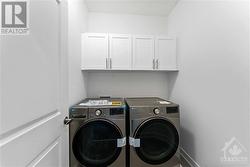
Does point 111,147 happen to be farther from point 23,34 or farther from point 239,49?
point 239,49

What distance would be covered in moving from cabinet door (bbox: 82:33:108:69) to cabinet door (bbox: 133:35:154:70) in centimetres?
50

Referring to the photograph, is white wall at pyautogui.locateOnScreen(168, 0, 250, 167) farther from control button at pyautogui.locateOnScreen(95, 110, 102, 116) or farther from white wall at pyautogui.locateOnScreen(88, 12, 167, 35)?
control button at pyautogui.locateOnScreen(95, 110, 102, 116)

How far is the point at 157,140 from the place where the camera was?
1.71m

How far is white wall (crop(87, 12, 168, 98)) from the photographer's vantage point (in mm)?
2637

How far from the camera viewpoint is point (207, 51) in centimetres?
161

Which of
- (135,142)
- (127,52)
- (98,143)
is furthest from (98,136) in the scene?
(127,52)

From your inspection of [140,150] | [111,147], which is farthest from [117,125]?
[140,150]

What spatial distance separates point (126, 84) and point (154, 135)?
1.24m

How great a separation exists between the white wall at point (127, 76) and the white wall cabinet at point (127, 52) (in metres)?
0.39

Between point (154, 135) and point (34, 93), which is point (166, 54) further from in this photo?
point (34, 93)

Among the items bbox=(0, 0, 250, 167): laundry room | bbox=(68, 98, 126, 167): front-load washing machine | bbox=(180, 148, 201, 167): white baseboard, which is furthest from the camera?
bbox=(180, 148, 201, 167): white baseboard

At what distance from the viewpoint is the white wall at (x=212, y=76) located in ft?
3.89

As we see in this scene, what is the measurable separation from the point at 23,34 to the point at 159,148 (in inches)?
69.0

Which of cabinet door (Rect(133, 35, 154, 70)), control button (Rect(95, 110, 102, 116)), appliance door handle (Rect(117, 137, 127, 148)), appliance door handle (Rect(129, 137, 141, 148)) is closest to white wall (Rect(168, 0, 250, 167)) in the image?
cabinet door (Rect(133, 35, 154, 70))
